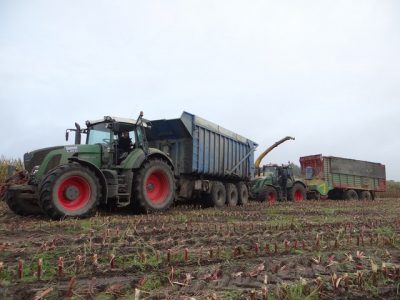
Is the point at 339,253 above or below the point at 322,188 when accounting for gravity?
below

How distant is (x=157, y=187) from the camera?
10.2m

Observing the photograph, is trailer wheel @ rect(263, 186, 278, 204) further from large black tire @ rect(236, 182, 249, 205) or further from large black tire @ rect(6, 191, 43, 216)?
large black tire @ rect(6, 191, 43, 216)

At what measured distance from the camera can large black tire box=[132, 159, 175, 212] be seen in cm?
935

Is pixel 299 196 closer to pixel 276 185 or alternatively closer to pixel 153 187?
pixel 276 185

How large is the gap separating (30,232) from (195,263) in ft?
10.2

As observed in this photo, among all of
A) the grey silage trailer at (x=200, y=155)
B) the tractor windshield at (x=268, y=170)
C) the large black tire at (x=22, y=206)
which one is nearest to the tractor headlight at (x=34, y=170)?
the large black tire at (x=22, y=206)

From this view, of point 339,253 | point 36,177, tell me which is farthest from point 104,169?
point 339,253

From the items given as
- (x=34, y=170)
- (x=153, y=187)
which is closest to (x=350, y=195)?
(x=153, y=187)

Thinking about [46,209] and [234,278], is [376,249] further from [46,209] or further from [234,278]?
[46,209]

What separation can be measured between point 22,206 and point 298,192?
48.5 ft

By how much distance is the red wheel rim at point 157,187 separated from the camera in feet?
32.8

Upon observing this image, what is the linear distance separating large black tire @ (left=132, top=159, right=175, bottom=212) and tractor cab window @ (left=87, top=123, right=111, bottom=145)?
1056 millimetres

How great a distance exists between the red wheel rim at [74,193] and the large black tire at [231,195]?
21.5ft

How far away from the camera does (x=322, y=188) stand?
72.7 feet
